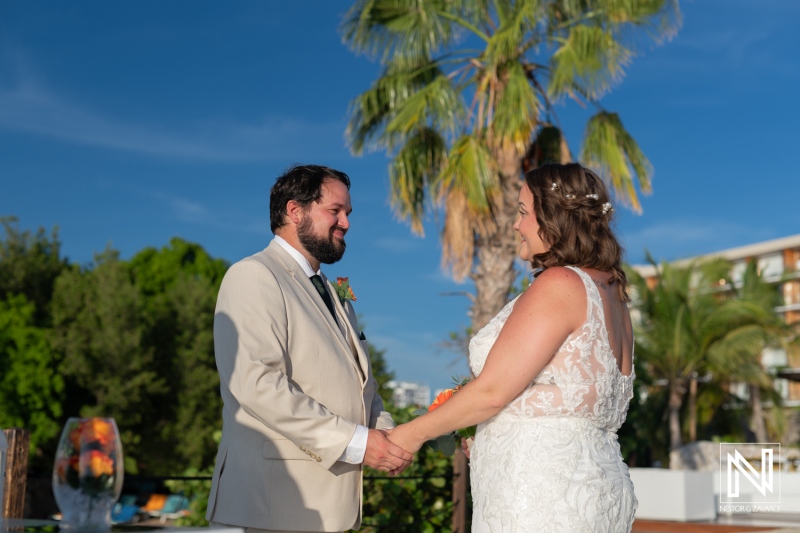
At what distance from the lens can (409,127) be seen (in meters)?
12.9

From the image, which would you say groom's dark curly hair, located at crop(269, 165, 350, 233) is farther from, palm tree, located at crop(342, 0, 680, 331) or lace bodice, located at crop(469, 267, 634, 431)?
palm tree, located at crop(342, 0, 680, 331)

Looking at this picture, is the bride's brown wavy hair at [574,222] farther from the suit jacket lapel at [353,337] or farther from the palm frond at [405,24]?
the palm frond at [405,24]

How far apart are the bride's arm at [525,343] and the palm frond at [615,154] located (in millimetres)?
10285

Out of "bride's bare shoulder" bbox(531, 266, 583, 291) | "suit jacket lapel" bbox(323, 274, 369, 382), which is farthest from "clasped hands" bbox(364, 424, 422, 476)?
"bride's bare shoulder" bbox(531, 266, 583, 291)

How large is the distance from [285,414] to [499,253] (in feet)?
30.9

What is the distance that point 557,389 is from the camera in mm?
2898

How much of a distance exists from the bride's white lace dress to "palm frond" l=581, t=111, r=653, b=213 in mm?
10248

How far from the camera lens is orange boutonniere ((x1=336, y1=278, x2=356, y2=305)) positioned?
3.86 metres

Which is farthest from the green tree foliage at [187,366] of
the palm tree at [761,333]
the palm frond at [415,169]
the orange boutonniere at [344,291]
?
the orange boutonniere at [344,291]

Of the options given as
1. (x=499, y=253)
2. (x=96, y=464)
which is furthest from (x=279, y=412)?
(x=499, y=253)

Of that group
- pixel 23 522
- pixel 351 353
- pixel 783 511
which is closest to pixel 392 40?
pixel 783 511

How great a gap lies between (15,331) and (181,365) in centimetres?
549

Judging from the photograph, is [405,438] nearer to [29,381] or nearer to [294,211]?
[294,211]

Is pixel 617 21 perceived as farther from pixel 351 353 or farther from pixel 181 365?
pixel 181 365
